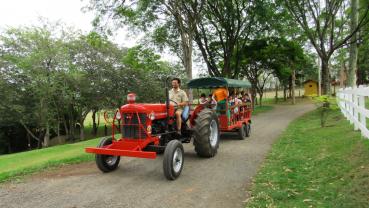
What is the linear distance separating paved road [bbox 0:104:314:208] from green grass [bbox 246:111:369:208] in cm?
39

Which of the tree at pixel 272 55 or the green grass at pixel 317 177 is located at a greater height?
the tree at pixel 272 55

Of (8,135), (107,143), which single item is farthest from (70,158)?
(8,135)

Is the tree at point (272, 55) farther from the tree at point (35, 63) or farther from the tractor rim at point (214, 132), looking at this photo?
the tractor rim at point (214, 132)

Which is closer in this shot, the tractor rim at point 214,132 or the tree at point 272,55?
the tractor rim at point 214,132

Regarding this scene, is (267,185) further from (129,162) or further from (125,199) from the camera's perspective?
(129,162)

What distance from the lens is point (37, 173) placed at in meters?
7.23

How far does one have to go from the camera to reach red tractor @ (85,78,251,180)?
20.7 ft

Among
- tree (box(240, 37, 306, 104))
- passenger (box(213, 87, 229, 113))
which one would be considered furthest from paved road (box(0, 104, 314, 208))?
tree (box(240, 37, 306, 104))

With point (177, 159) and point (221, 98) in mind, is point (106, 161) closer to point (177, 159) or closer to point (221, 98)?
point (177, 159)

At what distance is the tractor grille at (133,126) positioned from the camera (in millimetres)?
6765

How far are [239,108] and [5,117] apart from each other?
20.6 m

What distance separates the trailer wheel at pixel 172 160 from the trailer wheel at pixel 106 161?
5.04 feet

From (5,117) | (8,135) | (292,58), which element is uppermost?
(292,58)

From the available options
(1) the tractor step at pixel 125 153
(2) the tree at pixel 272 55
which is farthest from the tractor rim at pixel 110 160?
(2) the tree at pixel 272 55
